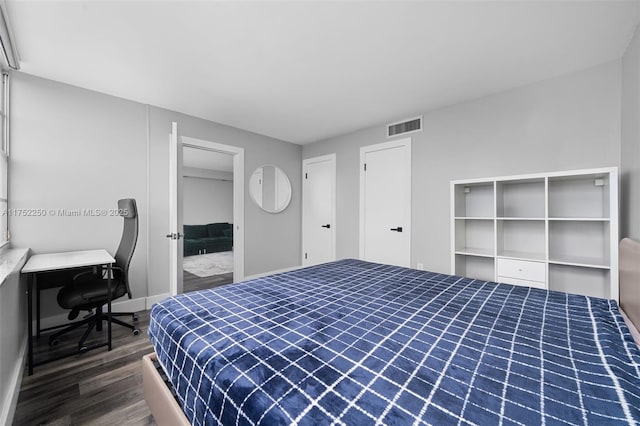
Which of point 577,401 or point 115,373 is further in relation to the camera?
point 115,373

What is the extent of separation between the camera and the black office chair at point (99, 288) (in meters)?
2.13

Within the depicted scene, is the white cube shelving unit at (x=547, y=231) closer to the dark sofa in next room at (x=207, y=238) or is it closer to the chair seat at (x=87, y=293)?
the chair seat at (x=87, y=293)

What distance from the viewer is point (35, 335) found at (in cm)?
237

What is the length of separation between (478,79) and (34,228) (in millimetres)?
4491

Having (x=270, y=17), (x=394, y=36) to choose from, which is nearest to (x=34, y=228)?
(x=270, y=17)

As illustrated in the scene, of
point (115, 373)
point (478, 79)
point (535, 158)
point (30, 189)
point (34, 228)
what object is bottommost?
point (115, 373)

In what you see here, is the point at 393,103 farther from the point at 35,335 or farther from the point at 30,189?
the point at 35,335

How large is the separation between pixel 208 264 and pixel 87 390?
4.17 m

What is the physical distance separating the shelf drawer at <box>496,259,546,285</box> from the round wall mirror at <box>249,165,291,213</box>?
3304 mm

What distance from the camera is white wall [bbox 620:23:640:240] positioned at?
1.80m

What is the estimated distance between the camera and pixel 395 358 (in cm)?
91

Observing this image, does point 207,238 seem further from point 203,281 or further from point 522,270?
point 522,270

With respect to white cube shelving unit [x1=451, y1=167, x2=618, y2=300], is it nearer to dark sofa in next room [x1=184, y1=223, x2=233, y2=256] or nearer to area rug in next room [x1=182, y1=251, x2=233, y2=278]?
area rug in next room [x1=182, y1=251, x2=233, y2=278]

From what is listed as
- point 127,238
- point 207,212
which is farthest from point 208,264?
point 127,238
